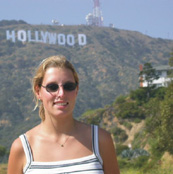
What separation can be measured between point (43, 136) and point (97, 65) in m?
108

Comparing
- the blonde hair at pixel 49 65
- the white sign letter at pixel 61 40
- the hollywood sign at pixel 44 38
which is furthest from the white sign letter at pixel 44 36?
the blonde hair at pixel 49 65

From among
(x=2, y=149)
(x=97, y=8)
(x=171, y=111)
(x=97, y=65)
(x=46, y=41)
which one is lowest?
(x=2, y=149)

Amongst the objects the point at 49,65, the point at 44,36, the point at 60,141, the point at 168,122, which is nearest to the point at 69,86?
the point at 49,65

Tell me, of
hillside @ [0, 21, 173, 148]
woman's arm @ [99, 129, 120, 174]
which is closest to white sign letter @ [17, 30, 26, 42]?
hillside @ [0, 21, 173, 148]

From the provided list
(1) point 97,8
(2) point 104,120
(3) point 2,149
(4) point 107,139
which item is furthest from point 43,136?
(1) point 97,8

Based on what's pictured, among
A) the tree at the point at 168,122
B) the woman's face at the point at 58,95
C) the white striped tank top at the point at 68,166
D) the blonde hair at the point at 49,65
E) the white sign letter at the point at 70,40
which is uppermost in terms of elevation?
the white sign letter at the point at 70,40

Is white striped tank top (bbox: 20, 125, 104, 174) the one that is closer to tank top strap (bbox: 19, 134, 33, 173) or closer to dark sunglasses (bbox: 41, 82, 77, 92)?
tank top strap (bbox: 19, 134, 33, 173)

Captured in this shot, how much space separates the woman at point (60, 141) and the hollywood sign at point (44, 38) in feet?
385

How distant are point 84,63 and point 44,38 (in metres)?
20.1

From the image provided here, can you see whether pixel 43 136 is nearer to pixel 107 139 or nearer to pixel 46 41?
pixel 107 139

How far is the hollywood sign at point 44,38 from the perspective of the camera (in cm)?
11924

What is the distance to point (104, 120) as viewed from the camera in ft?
185

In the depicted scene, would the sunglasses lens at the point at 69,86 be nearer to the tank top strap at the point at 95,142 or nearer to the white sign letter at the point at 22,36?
the tank top strap at the point at 95,142

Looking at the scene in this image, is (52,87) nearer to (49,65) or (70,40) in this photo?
(49,65)
